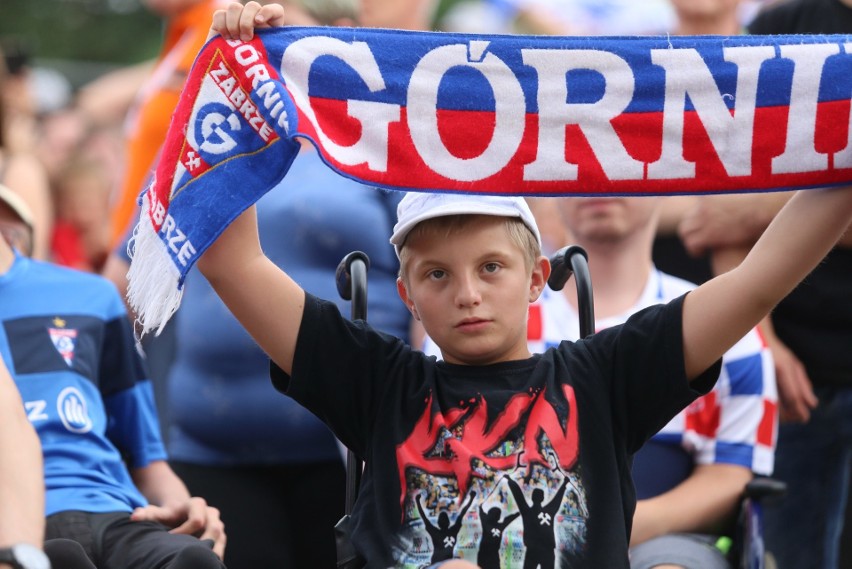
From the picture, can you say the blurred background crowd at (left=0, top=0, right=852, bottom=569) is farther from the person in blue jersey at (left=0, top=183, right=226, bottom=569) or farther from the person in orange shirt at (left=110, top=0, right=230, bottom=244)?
the person in blue jersey at (left=0, top=183, right=226, bottom=569)

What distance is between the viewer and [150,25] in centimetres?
1970

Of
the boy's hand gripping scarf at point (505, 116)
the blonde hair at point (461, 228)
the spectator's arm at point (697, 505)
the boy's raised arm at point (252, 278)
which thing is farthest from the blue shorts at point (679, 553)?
the boy's raised arm at point (252, 278)

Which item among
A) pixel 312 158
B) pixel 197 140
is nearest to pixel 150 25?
pixel 312 158

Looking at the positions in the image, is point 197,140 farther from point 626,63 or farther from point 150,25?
point 150,25

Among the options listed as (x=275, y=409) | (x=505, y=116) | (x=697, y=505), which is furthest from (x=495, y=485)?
(x=275, y=409)

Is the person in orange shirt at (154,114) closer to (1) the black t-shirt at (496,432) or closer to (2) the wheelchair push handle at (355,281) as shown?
(2) the wheelchair push handle at (355,281)

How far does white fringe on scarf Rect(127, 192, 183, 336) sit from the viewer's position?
3.06 meters

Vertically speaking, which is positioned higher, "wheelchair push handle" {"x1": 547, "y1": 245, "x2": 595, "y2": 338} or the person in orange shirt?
the person in orange shirt

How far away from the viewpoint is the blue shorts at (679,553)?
367 cm

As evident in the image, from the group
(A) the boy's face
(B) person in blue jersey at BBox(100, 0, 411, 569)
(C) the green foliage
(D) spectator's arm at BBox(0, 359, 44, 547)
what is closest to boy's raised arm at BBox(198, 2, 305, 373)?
(A) the boy's face

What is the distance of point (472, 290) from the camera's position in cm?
306

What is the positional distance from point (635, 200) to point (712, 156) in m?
1.23

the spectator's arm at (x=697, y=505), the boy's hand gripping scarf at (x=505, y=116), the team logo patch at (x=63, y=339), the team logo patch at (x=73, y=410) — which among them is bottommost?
the spectator's arm at (x=697, y=505)

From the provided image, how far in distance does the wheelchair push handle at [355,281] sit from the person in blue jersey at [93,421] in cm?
64
